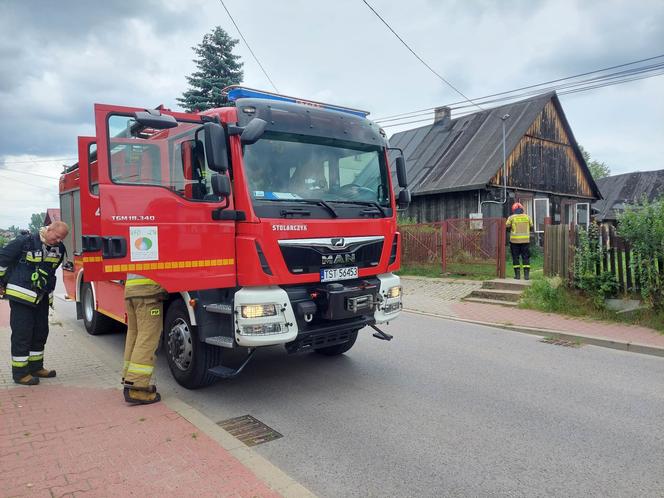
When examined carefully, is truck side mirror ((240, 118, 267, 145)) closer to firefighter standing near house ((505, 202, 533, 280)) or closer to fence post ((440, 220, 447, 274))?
firefighter standing near house ((505, 202, 533, 280))

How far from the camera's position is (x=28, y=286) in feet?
16.9

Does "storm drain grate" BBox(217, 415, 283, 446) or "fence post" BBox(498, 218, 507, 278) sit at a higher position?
"fence post" BBox(498, 218, 507, 278)

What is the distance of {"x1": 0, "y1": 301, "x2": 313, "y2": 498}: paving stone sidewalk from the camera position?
3.03 m

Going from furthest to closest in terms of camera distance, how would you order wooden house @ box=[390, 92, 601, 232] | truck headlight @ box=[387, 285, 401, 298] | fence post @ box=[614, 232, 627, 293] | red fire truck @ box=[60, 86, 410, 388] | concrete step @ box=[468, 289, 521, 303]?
wooden house @ box=[390, 92, 601, 232]
concrete step @ box=[468, 289, 521, 303]
fence post @ box=[614, 232, 627, 293]
truck headlight @ box=[387, 285, 401, 298]
red fire truck @ box=[60, 86, 410, 388]

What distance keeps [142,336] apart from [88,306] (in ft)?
13.1

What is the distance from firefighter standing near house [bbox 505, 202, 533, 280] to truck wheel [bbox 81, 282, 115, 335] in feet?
28.7

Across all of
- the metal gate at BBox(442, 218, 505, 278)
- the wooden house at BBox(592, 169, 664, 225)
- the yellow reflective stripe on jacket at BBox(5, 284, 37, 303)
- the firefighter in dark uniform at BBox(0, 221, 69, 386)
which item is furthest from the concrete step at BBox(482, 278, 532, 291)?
the wooden house at BBox(592, 169, 664, 225)

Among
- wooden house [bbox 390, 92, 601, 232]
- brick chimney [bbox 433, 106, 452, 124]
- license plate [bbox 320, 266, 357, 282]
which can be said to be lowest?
license plate [bbox 320, 266, 357, 282]

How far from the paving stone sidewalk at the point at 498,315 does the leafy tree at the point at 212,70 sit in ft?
38.5

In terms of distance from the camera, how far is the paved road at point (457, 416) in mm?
3293

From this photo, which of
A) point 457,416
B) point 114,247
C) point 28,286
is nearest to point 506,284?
point 457,416

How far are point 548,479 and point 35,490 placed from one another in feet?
10.8

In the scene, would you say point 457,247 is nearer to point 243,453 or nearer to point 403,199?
point 403,199

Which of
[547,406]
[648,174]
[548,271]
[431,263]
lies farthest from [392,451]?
[648,174]
